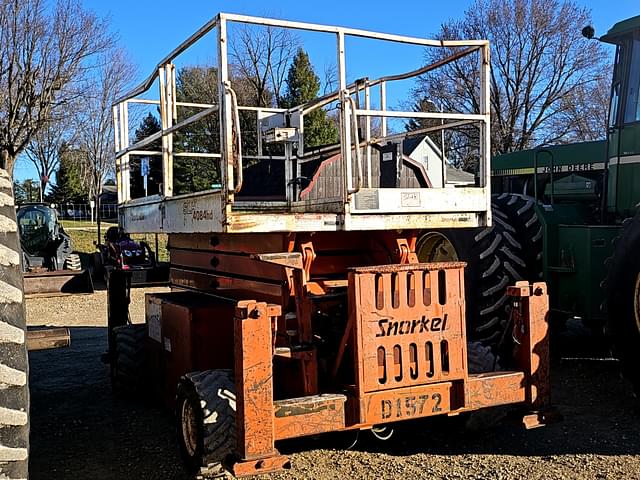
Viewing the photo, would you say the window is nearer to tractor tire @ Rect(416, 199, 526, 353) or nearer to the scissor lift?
tractor tire @ Rect(416, 199, 526, 353)

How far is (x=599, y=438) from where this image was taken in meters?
Result: 5.32

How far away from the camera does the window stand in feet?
22.0

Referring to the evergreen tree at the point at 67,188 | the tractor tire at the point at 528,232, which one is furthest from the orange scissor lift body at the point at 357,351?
the evergreen tree at the point at 67,188

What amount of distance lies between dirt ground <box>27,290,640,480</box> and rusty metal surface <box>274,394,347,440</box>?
0.64 metres

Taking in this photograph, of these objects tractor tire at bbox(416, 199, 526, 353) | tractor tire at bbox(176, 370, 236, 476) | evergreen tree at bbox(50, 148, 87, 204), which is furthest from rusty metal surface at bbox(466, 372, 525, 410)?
evergreen tree at bbox(50, 148, 87, 204)

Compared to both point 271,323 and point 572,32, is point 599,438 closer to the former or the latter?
point 271,323

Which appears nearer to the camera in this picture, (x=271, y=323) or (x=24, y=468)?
(x=24, y=468)

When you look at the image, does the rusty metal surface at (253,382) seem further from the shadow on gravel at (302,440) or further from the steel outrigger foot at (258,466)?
the shadow on gravel at (302,440)

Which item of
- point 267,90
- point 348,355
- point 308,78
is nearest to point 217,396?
point 348,355

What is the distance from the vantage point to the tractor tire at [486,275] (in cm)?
643

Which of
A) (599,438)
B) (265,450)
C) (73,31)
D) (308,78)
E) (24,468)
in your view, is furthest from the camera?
(308,78)

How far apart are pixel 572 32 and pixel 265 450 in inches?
1286

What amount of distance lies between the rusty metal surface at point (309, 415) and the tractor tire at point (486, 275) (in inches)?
95.7

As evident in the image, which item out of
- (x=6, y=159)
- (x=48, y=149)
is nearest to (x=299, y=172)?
(x=6, y=159)
